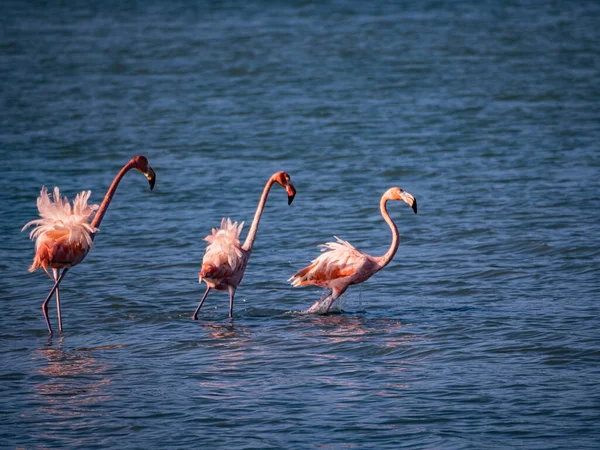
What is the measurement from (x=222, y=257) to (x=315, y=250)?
2.79 metres

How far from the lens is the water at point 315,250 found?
22.6 feet

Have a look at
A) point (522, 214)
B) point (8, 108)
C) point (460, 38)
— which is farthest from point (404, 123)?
point (460, 38)

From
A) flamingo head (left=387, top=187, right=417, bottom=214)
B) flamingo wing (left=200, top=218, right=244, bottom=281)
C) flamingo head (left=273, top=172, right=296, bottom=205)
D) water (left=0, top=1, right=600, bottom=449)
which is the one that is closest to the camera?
water (left=0, top=1, right=600, bottom=449)

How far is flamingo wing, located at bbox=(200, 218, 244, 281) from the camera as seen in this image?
8.91 m

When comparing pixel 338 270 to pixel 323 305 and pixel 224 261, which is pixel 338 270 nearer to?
pixel 323 305

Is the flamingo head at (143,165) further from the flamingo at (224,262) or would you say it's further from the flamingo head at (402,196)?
the flamingo head at (402,196)

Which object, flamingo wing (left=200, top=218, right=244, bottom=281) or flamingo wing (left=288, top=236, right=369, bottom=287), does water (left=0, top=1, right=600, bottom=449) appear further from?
flamingo wing (left=200, top=218, right=244, bottom=281)

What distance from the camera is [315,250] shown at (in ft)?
38.2

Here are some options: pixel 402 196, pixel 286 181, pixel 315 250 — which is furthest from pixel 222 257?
pixel 315 250

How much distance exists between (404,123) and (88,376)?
1276 cm

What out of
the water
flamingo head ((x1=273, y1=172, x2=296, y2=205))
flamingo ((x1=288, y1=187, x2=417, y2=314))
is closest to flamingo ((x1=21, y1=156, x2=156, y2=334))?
the water

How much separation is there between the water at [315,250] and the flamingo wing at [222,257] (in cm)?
50

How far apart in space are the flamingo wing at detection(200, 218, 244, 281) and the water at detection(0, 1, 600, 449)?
1.63 ft

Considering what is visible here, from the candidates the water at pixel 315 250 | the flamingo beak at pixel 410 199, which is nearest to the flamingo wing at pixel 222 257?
the water at pixel 315 250
